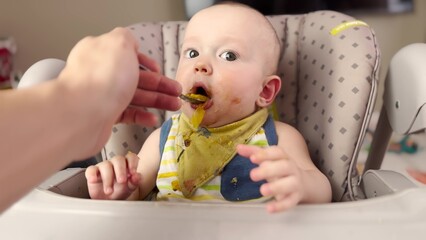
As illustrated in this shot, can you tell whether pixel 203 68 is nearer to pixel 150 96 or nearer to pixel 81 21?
pixel 150 96

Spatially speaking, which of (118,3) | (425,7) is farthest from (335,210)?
(425,7)

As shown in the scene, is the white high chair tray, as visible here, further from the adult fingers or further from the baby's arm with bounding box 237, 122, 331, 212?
the adult fingers

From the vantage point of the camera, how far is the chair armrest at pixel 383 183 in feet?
2.34

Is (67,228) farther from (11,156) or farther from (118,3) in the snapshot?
(118,3)

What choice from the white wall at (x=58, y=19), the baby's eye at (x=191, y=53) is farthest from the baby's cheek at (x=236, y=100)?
the white wall at (x=58, y=19)

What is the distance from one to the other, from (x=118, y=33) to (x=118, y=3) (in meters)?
2.05

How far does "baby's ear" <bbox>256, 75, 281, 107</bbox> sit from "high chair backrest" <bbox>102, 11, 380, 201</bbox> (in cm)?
9

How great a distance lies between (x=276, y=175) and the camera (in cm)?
56

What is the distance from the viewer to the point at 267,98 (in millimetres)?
916

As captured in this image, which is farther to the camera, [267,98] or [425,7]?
[425,7]

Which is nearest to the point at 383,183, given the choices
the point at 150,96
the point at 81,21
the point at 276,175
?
the point at 276,175

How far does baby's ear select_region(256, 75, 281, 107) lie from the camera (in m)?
0.91

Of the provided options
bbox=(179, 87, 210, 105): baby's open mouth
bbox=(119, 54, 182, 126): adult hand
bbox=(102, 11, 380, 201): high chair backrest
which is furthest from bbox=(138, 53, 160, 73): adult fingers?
bbox=(102, 11, 380, 201): high chair backrest

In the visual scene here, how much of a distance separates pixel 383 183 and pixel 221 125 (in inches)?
12.1
